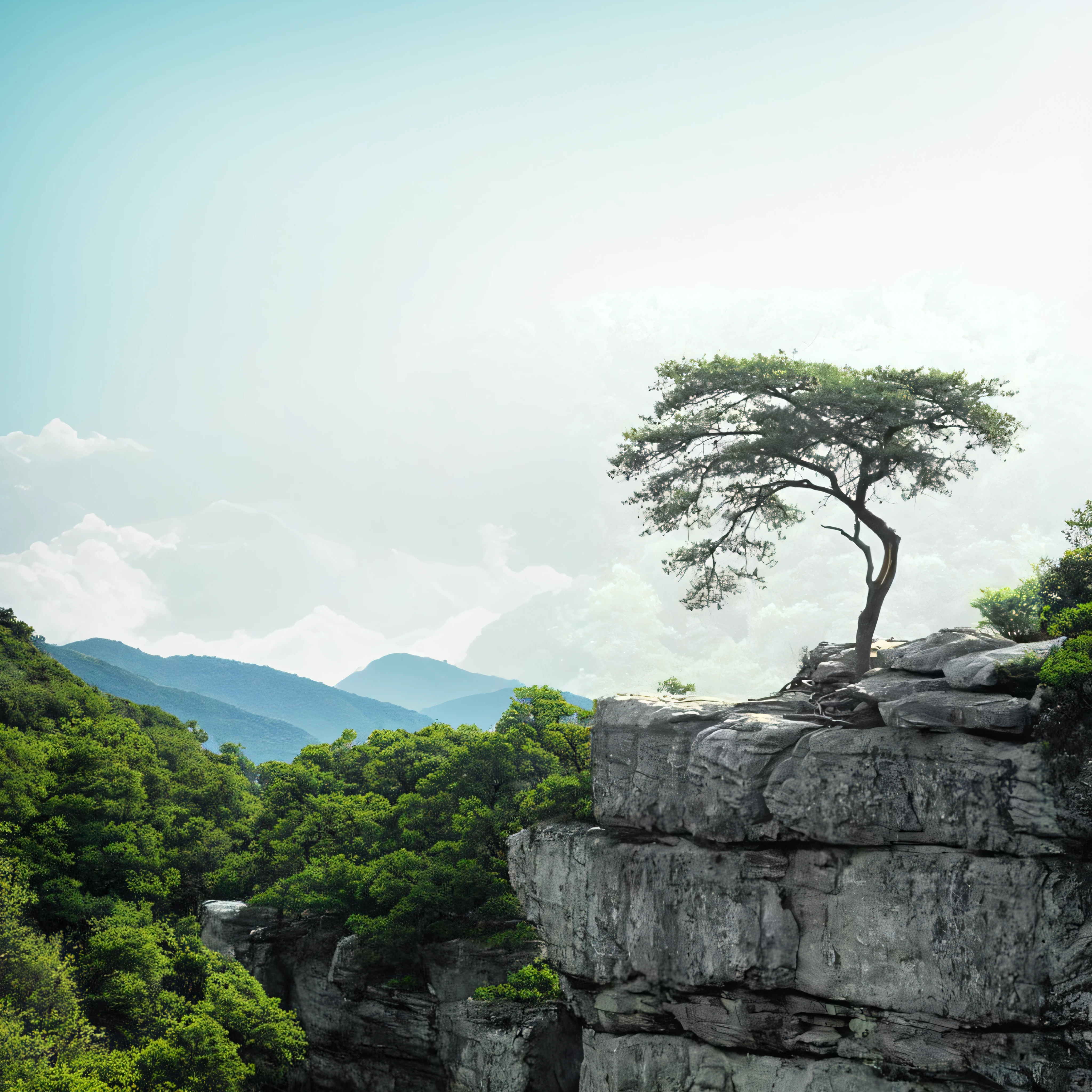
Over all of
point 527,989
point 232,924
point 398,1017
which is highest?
point 527,989

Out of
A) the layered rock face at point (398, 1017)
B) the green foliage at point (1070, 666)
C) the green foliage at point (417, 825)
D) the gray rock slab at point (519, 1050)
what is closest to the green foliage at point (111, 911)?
the layered rock face at point (398, 1017)

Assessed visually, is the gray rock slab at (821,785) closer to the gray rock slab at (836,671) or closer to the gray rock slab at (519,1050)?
the gray rock slab at (836,671)

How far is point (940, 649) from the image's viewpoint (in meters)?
16.8

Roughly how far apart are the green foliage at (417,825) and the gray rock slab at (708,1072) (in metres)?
5.09

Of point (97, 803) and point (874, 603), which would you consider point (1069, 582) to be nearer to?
point (874, 603)

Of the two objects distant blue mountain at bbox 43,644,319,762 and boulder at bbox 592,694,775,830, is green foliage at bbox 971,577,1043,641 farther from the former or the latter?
distant blue mountain at bbox 43,644,319,762

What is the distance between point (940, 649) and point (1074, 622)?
7.90ft

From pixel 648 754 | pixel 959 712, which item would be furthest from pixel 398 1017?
pixel 959 712

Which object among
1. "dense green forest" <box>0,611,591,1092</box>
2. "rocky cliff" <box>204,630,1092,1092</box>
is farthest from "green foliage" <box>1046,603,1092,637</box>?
"dense green forest" <box>0,611,591,1092</box>

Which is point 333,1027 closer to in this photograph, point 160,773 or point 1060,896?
point 160,773

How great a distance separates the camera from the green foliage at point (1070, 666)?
1371 centimetres

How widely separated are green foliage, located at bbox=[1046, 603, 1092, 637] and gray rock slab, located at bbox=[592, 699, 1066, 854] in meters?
2.42

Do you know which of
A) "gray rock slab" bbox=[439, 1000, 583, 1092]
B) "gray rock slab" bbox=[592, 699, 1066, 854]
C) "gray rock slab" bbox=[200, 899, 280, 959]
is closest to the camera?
"gray rock slab" bbox=[592, 699, 1066, 854]

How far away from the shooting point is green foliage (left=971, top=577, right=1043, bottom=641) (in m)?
17.9
